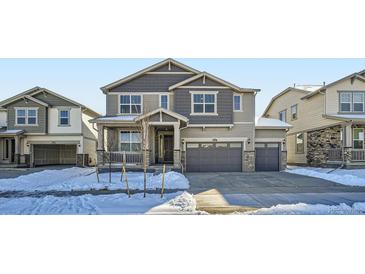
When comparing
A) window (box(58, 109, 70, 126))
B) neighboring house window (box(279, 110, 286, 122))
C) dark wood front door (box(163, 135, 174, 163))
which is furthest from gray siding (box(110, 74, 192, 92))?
neighboring house window (box(279, 110, 286, 122))

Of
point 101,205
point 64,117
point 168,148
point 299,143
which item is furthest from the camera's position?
point 299,143

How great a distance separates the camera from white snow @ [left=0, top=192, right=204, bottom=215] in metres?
7.19

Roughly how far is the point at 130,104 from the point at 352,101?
16.0 metres

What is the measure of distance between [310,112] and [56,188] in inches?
759

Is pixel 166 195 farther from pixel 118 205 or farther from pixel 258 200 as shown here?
pixel 258 200

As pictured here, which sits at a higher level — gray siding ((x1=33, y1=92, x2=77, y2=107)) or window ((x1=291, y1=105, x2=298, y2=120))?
gray siding ((x1=33, y1=92, x2=77, y2=107))

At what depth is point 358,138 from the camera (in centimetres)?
1930

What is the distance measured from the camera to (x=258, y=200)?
332 inches

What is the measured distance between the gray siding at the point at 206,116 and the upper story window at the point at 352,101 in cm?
857

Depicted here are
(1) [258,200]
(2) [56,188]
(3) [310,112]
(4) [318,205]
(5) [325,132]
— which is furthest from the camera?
(3) [310,112]

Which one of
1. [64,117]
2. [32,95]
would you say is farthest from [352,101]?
[32,95]

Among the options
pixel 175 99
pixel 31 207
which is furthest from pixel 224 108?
pixel 31 207

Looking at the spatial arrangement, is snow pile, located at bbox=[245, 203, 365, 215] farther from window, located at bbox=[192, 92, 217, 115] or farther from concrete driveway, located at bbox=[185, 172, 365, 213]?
window, located at bbox=[192, 92, 217, 115]

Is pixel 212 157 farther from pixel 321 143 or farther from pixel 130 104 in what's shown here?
pixel 321 143
